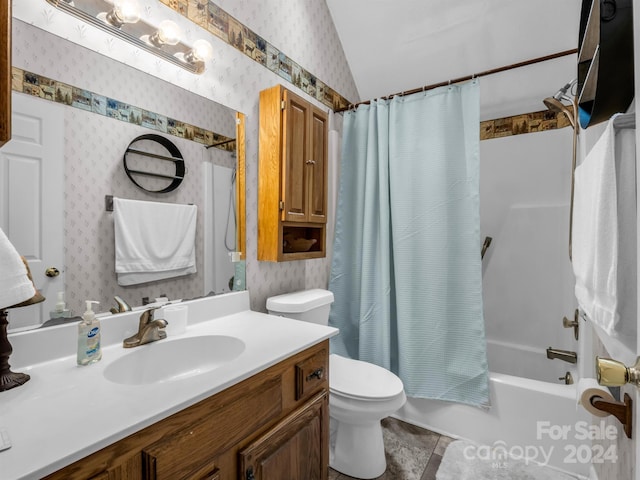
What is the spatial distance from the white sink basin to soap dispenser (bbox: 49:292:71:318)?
0.76ft

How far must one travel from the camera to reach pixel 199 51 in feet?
4.46

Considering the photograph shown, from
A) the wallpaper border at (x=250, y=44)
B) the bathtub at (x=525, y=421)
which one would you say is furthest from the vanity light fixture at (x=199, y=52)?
the bathtub at (x=525, y=421)

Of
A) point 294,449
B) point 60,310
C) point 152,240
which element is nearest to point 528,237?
point 294,449

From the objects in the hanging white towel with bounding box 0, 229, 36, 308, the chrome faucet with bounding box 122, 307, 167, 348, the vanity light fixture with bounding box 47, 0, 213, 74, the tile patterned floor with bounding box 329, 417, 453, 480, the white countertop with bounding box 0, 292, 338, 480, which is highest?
the vanity light fixture with bounding box 47, 0, 213, 74

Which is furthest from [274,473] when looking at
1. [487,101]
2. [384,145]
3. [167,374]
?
[487,101]

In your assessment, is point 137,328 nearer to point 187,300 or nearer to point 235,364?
point 187,300

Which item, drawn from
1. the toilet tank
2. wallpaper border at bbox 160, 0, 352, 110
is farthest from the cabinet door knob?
wallpaper border at bbox 160, 0, 352, 110

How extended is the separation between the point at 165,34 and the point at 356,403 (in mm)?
1710

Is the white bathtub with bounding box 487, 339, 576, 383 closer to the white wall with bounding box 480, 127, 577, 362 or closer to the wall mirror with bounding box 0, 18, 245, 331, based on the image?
the white wall with bounding box 480, 127, 577, 362

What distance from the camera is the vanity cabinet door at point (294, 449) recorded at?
94 centimetres

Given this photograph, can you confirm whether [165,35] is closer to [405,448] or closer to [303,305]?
[303,305]

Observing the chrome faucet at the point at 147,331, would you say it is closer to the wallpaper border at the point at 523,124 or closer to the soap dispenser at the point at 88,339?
the soap dispenser at the point at 88,339

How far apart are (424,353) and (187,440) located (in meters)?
1.49

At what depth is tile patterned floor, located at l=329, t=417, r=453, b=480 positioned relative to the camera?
5.23 feet
